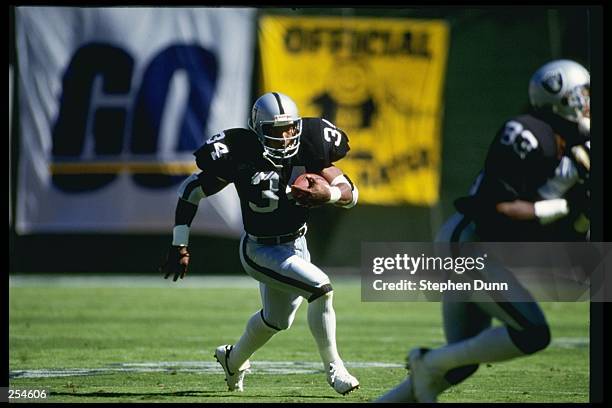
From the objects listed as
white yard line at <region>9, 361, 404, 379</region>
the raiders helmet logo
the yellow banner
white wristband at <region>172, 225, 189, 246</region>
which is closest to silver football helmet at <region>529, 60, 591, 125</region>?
the raiders helmet logo

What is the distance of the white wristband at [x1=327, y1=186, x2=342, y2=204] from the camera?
466 centimetres

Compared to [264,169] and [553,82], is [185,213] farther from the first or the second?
[553,82]

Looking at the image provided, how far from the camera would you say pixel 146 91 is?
11.7 metres

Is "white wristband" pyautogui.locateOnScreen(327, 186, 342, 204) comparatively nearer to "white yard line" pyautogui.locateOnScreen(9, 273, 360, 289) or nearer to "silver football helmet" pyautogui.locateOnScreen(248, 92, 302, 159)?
"silver football helmet" pyautogui.locateOnScreen(248, 92, 302, 159)

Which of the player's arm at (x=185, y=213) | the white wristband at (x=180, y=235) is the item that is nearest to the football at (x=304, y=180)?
the player's arm at (x=185, y=213)

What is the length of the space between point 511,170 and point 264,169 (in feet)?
4.30

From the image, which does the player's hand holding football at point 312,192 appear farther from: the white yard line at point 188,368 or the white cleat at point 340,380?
the white yard line at point 188,368

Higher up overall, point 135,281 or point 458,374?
point 458,374

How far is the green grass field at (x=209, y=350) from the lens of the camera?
5.00m

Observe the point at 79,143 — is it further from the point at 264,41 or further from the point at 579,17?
the point at 579,17

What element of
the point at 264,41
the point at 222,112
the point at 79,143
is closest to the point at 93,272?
the point at 79,143

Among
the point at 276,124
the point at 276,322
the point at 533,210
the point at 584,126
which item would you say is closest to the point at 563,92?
the point at 584,126

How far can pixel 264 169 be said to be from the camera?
492cm

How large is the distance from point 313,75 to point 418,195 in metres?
1.68
